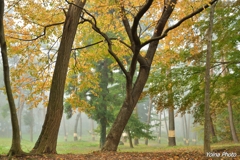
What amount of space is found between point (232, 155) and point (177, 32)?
4539mm

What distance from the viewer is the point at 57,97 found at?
5.78 metres

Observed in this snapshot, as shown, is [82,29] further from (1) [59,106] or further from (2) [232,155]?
(2) [232,155]

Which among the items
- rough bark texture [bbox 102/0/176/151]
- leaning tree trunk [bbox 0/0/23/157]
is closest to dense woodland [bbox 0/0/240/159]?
rough bark texture [bbox 102/0/176/151]

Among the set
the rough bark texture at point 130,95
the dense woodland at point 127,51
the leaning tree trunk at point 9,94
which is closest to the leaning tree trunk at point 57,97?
the dense woodland at point 127,51

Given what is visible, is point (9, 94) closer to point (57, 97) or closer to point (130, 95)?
point (57, 97)

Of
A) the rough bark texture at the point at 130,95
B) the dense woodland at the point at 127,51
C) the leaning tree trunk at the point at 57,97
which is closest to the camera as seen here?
the leaning tree trunk at the point at 57,97

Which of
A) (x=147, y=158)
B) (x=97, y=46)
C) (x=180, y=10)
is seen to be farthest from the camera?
(x=97, y=46)

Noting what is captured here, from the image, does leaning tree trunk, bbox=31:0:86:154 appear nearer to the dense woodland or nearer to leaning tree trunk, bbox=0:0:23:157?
the dense woodland

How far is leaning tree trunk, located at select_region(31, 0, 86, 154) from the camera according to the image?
5527 mm

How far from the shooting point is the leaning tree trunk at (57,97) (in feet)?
18.1

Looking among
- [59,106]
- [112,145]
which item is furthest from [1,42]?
[112,145]

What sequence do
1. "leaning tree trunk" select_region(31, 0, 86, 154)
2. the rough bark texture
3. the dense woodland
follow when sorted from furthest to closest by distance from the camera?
the rough bark texture → the dense woodland → "leaning tree trunk" select_region(31, 0, 86, 154)

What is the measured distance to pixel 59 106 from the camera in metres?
5.77

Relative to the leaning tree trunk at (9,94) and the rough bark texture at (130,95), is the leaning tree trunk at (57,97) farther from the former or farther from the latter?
the rough bark texture at (130,95)
